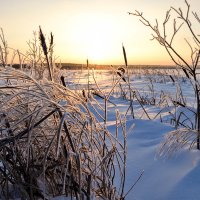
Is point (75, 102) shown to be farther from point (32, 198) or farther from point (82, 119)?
point (32, 198)

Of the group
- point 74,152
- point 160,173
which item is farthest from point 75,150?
point 160,173

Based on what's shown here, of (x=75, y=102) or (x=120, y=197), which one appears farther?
(x=120, y=197)

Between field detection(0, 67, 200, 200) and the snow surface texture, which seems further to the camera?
the snow surface texture

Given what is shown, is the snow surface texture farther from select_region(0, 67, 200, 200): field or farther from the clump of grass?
the clump of grass

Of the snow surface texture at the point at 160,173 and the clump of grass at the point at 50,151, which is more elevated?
Answer: the clump of grass at the point at 50,151

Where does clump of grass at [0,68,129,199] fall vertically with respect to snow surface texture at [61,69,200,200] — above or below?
above

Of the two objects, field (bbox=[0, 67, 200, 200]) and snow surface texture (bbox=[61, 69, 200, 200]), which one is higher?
field (bbox=[0, 67, 200, 200])

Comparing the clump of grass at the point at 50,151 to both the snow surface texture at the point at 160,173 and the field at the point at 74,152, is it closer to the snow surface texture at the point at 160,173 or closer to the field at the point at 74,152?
the field at the point at 74,152

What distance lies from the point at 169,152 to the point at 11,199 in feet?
2.86

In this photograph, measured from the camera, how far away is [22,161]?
4.29 ft

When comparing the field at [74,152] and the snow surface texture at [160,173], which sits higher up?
the field at [74,152]

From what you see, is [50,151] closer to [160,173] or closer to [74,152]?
[74,152]

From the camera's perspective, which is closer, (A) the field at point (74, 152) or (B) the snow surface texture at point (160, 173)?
(A) the field at point (74, 152)

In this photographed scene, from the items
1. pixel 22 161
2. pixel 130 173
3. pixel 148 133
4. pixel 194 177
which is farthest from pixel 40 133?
pixel 148 133
